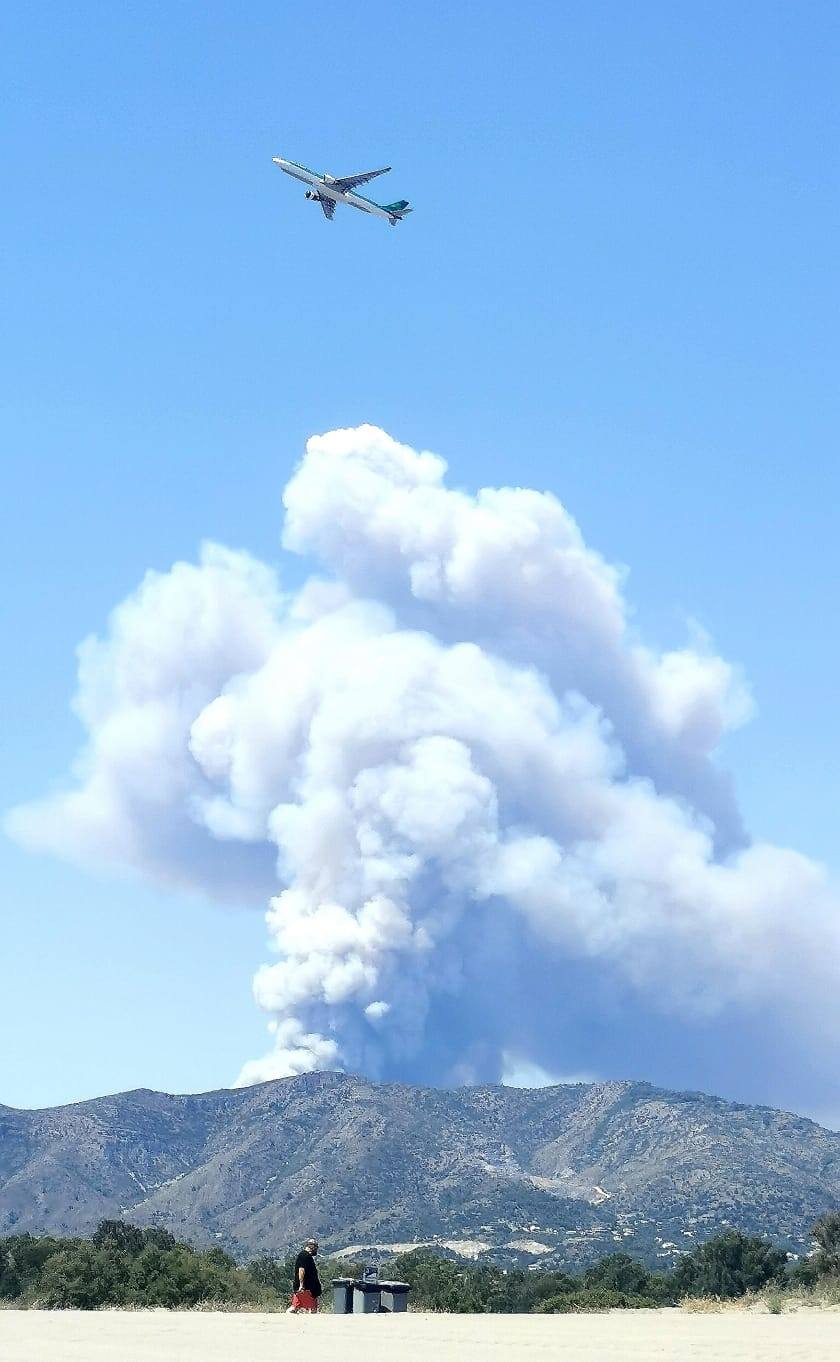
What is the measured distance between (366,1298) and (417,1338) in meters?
8.47

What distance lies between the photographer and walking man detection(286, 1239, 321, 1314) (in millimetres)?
37625

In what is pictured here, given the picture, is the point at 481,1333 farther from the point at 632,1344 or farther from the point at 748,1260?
the point at 748,1260

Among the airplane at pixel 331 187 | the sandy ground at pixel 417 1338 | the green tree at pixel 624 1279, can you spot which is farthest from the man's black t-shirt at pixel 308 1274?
the airplane at pixel 331 187

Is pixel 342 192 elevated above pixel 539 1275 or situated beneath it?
elevated above

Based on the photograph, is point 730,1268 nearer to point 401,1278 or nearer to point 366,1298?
point 401,1278

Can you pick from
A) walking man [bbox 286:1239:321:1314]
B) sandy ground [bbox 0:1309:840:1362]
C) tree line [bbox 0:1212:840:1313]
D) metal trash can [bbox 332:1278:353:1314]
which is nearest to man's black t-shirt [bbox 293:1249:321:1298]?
walking man [bbox 286:1239:321:1314]

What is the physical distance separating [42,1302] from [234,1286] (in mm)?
6353

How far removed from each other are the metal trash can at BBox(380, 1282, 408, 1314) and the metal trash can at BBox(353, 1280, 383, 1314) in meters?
0.18

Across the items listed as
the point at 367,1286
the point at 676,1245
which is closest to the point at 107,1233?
the point at 367,1286

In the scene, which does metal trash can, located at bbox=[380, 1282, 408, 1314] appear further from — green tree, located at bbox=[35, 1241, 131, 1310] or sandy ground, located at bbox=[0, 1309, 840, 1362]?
green tree, located at bbox=[35, 1241, 131, 1310]

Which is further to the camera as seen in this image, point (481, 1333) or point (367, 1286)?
point (367, 1286)

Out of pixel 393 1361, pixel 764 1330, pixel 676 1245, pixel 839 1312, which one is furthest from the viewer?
pixel 676 1245

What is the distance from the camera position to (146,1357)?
26688 millimetres

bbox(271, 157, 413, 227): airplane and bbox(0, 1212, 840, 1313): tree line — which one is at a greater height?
bbox(271, 157, 413, 227): airplane
